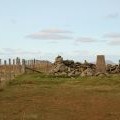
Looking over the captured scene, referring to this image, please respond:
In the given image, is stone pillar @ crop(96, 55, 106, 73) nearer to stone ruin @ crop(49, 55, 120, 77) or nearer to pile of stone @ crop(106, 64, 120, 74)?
stone ruin @ crop(49, 55, 120, 77)

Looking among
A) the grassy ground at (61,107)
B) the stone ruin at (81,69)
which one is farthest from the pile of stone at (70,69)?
the grassy ground at (61,107)

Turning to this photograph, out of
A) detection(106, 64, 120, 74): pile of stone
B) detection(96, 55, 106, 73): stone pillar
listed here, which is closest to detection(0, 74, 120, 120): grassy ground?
detection(96, 55, 106, 73): stone pillar

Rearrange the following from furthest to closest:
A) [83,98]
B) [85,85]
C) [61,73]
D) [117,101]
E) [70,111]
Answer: [61,73]
[85,85]
[83,98]
[117,101]
[70,111]

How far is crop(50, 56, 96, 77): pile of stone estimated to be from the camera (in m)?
44.4

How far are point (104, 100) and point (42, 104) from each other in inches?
142

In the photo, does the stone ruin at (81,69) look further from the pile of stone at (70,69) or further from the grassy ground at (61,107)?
the grassy ground at (61,107)

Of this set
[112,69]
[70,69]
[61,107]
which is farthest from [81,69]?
[61,107]

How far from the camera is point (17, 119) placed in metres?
15.0

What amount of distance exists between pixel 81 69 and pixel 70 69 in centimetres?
120

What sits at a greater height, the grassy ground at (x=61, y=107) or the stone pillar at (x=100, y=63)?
the stone pillar at (x=100, y=63)

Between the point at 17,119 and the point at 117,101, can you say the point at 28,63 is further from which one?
the point at 17,119

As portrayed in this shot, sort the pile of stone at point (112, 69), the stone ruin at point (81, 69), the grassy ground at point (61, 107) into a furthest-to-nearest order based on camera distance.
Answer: the pile of stone at point (112, 69) < the stone ruin at point (81, 69) < the grassy ground at point (61, 107)

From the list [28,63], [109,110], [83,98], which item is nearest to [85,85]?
[83,98]

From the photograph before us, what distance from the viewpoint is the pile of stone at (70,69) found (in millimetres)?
Answer: 44438
